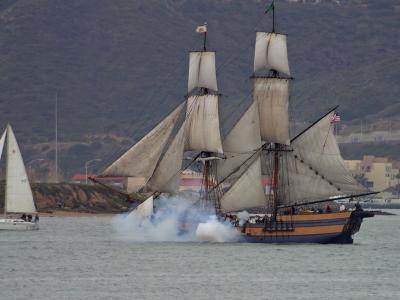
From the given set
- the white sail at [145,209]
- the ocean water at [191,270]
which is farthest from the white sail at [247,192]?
the white sail at [145,209]

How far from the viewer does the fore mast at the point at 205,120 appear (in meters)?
107

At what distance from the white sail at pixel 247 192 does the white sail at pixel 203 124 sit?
3.78 m

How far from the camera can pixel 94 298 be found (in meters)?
68.6

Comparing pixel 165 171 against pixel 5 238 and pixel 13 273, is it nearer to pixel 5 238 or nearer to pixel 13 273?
pixel 5 238

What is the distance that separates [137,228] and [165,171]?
652 centimetres

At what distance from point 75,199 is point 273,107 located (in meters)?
82.4

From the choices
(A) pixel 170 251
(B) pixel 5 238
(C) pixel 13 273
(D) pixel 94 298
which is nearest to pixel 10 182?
(B) pixel 5 238

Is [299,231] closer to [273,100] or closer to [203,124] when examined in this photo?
[273,100]

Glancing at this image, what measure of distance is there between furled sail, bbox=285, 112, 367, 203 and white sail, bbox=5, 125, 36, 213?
26263 millimetres

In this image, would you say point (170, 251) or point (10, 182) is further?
point (10, 182)

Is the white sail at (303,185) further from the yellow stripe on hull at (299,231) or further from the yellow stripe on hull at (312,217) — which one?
the yellow stripe on hull at (299,231)


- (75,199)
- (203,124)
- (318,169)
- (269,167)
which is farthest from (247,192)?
(75,199)

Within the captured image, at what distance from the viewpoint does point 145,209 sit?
10581 centimetres

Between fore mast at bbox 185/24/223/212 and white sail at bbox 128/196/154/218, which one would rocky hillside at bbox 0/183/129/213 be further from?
white sail at bbox 128/196/154/218
